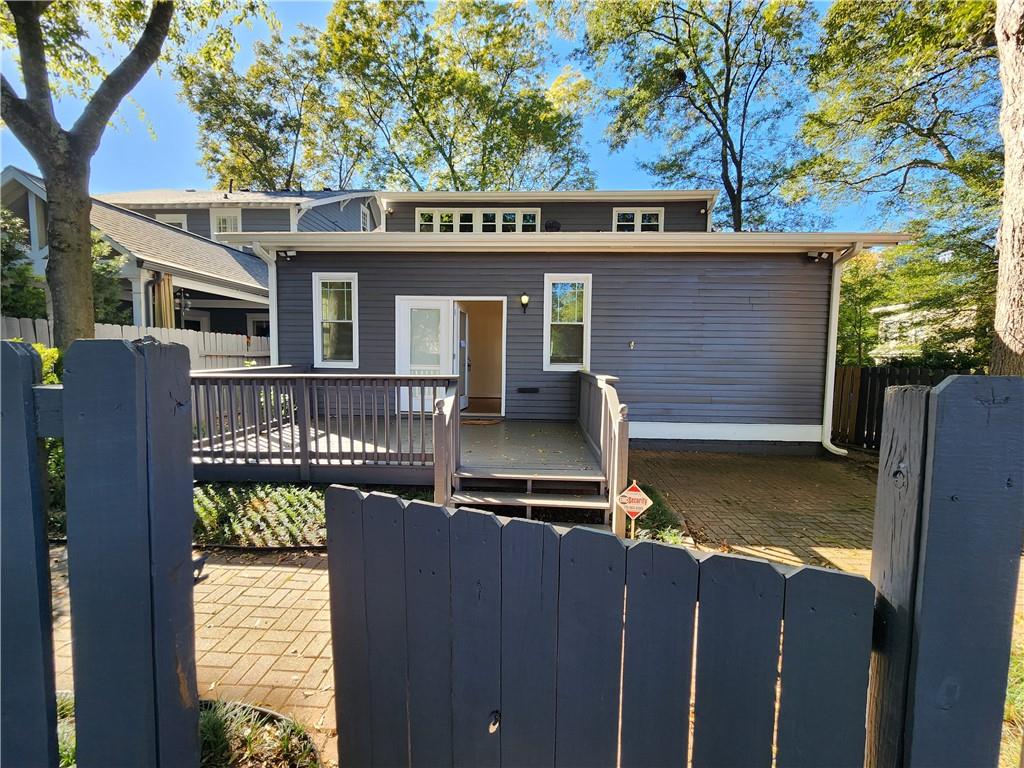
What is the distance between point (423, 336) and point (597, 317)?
3159 mm

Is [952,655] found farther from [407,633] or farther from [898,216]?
[898,216]

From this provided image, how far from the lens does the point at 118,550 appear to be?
39.4 inches

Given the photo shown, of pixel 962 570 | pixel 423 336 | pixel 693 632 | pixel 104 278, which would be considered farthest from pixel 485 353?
pixel 962 570

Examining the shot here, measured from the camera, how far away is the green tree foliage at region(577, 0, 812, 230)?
15.1 metres

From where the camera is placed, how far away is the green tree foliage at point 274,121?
20.2 m

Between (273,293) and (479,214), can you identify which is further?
(479,214)

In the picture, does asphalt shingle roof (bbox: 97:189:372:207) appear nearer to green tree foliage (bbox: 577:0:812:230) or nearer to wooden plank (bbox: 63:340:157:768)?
green tree foliage (bbox: 577:0:812:230)

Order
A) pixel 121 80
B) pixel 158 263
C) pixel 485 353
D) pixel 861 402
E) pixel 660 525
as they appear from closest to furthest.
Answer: pixel 660 525 → pixel 121 80 → pixel 861 402 → pixel 158 263 → pixel 485 353

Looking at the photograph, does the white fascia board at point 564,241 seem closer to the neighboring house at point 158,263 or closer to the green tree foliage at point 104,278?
the green tree foliage at point 104,278

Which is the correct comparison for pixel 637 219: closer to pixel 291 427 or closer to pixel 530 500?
pixel 530 500

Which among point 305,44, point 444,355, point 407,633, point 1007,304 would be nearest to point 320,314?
point 444,355

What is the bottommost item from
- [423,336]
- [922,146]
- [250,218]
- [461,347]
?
[461,347]

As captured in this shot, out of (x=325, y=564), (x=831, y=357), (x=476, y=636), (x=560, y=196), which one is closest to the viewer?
(x=476, y=636)

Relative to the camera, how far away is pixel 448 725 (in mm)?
1233
